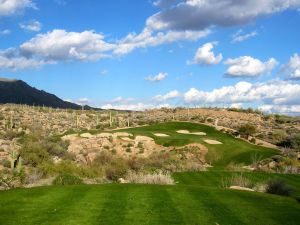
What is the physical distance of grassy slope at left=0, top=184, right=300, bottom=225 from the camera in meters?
12.2

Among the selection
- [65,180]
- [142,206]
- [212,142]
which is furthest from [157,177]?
[212,142]

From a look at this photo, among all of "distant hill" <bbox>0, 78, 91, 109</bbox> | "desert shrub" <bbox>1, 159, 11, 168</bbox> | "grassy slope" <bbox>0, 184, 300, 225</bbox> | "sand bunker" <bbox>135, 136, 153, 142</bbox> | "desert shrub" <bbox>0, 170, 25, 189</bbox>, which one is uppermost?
"distant hill" <bbox>0, 78, 91, 109</bbox>

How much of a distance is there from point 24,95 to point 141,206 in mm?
153062

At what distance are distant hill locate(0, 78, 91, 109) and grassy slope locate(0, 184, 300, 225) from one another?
138 metres

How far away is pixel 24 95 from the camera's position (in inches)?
6294

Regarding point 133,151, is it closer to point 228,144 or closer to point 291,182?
point 228,144

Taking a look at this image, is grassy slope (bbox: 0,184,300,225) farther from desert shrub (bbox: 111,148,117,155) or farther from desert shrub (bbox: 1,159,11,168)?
desert shrub (bbox: 111,148,117,155)

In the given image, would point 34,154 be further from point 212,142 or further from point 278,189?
point 278,189

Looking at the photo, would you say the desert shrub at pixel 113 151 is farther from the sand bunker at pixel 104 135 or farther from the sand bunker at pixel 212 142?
the sand bunker at pixel 212 142

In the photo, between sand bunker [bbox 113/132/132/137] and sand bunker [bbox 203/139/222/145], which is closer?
sand bunker [bbox 203/139/222/145]

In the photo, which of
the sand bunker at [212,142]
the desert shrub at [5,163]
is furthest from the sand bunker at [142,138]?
the desert shrub at [5,163]

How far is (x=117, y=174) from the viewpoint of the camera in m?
28.0

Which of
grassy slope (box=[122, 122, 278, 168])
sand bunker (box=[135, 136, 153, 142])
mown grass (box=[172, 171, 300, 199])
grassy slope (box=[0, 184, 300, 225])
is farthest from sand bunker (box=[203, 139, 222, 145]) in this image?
→ grassy slope (box=[0, 184, 300, 225])

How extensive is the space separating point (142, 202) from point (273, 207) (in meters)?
4.15
